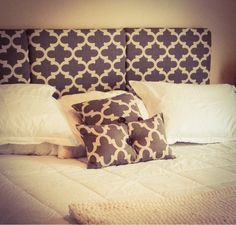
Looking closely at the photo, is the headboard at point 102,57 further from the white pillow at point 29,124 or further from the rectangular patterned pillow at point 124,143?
the rectangular patterned pillow at point 124,143

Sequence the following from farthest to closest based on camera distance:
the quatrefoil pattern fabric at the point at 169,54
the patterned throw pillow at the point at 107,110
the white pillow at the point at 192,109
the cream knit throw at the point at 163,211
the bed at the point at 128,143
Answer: the quatrefoil pattern fabric at the point at 169,54
the white pillow at the point at 192,109
the patterned throw pillow at the point at 107,110
the bed at the point at 128,143
the cream knit throw at the point at 163,211

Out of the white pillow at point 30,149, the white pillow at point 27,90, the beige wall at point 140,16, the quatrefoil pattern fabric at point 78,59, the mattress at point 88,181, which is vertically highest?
the beige wall at point 140,16

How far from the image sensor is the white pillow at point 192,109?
2.94 metres

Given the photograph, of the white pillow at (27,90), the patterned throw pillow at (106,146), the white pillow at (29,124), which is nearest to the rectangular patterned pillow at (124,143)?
the patterned throw pillow at (106,146)

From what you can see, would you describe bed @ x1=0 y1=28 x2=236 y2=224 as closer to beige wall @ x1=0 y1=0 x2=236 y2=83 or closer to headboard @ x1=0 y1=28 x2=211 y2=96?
headboard @ x1=0 y1=28 x2=211 y2=96

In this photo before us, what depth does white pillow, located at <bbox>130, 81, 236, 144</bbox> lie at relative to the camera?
9.63ft

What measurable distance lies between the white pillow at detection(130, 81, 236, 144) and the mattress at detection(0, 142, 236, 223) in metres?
0.20

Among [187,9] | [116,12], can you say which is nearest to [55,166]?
[116,12]

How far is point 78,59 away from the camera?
319cm

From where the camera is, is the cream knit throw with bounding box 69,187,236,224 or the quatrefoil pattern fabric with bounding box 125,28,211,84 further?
the quatrefoil pattern fabric with bounding box 125,28,211,84

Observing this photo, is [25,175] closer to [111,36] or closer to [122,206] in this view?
[122,206]

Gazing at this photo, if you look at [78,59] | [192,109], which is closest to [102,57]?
[78,59]

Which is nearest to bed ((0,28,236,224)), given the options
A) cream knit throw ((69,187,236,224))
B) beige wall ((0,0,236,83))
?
cream knit throw ((69,187,236,224))

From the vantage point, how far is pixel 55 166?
2479mm
